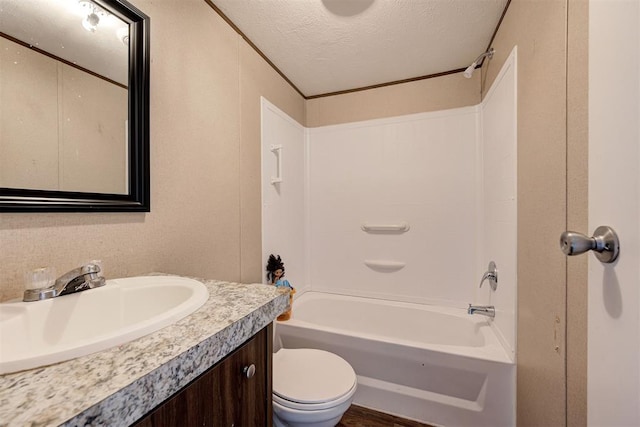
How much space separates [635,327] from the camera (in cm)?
42

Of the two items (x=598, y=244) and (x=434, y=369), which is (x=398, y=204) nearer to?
(x=434, y=369)

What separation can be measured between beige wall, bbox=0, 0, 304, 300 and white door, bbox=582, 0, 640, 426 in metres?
1.36

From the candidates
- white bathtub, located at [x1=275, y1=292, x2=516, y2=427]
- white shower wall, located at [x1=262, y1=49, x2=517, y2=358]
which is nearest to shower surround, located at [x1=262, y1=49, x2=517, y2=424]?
white shower wall, located at [x1=262, y1=49, x2=517, y2=358]

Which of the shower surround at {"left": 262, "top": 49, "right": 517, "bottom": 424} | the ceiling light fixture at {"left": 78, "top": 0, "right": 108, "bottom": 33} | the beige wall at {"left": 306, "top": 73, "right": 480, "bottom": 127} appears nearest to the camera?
the ceiling light fixture at {"left": 78, "top": 0, "right": 108, "bottom": 33}

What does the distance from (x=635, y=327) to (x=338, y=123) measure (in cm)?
231

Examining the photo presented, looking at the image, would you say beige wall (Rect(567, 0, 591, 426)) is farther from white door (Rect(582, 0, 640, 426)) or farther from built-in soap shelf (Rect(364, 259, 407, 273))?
built-in soap shelf (Rect(364, 259, 407, 273))

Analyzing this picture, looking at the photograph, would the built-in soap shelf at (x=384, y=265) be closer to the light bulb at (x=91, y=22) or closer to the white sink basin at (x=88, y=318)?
the white sink basin at (x=88, y=318)

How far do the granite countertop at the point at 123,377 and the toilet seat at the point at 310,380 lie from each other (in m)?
0.73

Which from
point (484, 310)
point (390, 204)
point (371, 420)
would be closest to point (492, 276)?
point (484, 310)

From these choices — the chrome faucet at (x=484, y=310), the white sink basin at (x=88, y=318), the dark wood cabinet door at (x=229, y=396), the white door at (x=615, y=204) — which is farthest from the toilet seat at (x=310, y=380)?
the chrome faucet at (x=484, y=310)

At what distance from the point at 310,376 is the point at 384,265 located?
1.22 metres

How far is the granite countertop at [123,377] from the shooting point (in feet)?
1.09

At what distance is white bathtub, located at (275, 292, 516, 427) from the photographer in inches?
54.0

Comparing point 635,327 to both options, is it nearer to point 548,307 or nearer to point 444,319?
point 548,307
